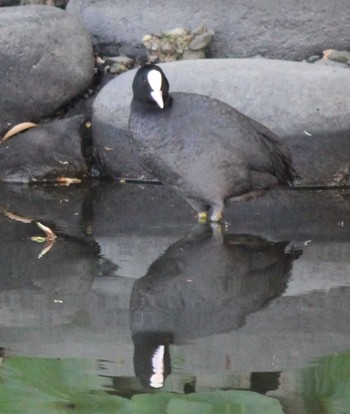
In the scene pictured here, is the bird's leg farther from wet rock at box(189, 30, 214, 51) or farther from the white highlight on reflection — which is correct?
wet rock at box(189, 30, 214, 51)

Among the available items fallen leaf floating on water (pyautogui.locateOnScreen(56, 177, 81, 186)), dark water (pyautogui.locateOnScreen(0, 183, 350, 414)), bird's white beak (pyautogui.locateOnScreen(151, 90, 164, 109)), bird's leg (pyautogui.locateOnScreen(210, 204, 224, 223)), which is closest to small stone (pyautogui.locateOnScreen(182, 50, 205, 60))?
fallen leaf floating on water (pyautogui.locateOnScreen(56, 177, 81, 186))

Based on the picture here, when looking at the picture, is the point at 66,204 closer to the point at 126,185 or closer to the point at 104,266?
the point at 126,185

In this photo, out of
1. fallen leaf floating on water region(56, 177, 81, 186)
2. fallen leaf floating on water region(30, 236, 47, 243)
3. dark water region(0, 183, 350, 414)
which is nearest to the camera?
dark water region(0, 183, 350, 414)

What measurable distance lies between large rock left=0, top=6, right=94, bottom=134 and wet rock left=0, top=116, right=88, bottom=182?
12.2 inches

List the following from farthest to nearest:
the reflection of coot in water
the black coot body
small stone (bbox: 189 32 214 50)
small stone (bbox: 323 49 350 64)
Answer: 1. small stone (bbox: 189 32 214 50)
2. small stone (bbox: 323 49 350 64)
3. the black coot body
4. the reflection of coot in water

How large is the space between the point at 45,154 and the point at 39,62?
795 mm

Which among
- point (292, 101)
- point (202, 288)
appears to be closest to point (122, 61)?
point (292, 101)

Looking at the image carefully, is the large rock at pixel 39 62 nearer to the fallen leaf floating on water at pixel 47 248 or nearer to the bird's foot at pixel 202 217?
the bird's foot at pixel 202 217

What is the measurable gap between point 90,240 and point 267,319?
166cm

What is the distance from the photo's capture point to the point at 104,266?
5477 mm

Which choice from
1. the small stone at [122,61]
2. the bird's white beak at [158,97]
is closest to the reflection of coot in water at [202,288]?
the bird's white beak at [158,97]

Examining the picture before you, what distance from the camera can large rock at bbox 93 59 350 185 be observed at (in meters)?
7.50

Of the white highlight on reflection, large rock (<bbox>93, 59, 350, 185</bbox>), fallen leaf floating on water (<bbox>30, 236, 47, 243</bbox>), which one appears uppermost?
large rock (<bbox>93, 59, 350, 185</bbox>)

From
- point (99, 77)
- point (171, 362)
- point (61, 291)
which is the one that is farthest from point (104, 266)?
point (99, 77)
